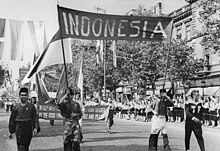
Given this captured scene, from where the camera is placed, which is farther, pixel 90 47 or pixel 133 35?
pixel 90 47

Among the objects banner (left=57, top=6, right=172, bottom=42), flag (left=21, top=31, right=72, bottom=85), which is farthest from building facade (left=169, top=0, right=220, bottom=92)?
flag (left=21, top=31, right=72, bottom=85)

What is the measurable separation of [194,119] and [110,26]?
314cm

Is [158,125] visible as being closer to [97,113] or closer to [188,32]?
[97,113]

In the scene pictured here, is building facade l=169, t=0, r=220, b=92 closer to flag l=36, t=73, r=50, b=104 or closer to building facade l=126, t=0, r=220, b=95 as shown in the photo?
building facade l=126, t=0, r=220, b=95

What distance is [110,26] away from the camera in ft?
31.4

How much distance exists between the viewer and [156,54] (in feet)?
130

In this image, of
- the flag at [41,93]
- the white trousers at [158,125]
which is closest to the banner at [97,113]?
the flag at [41,93]

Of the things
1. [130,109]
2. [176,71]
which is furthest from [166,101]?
[176,71]

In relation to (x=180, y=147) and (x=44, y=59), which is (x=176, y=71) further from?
(x=44, y=59)

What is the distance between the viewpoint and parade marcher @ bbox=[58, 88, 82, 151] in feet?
27.3

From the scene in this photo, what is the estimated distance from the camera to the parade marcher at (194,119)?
10.4 meters

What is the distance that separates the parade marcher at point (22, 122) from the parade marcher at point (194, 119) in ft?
13.8

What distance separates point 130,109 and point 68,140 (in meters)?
26.2

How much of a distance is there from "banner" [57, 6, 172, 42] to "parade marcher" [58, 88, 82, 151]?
1.46 metres
